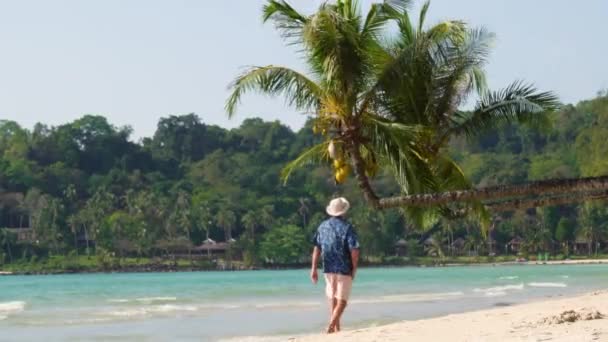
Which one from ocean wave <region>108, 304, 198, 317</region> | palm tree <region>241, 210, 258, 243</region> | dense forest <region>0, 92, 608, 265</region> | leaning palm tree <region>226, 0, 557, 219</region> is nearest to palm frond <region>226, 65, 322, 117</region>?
leaning palm tree <region>226, 0, 557, 219</region>

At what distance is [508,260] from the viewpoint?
311ft

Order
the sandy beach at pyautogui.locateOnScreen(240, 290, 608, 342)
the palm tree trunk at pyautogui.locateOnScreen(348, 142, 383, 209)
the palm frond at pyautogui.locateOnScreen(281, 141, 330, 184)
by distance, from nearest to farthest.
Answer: the sandy beach at pyautogui.locateOnScreen(240, 290, 608, 342), the palm tree trunk at pyautogui.locateOnScreen(348, 142, 383, 209), the palm frond at pyautogui.locateOnScreen(281, 141, 330, 184)

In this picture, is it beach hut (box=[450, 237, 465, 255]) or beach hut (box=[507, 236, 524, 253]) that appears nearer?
beach hut (box=[450, 237, 465, 255])

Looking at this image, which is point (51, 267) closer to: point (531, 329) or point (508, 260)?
point (508, 260)

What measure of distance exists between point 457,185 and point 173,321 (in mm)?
8147

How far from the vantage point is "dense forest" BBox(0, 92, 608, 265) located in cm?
9469

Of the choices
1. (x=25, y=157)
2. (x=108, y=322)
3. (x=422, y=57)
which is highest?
(x=25, y=157)

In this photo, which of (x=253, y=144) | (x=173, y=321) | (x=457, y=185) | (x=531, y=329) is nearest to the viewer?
(x=531, y=329)

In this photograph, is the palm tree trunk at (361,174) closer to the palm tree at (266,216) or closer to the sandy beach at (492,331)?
the sandy beach at (492,331)

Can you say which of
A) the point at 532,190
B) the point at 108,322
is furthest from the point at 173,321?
the point at 532,190

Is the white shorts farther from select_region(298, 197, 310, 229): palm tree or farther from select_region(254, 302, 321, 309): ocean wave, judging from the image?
select_region(298, 197, 310, 229): palm tree

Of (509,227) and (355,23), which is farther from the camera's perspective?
(509,227)

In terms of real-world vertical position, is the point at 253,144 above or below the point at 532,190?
above

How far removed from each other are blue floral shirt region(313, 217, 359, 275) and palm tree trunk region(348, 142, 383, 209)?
1785mm
